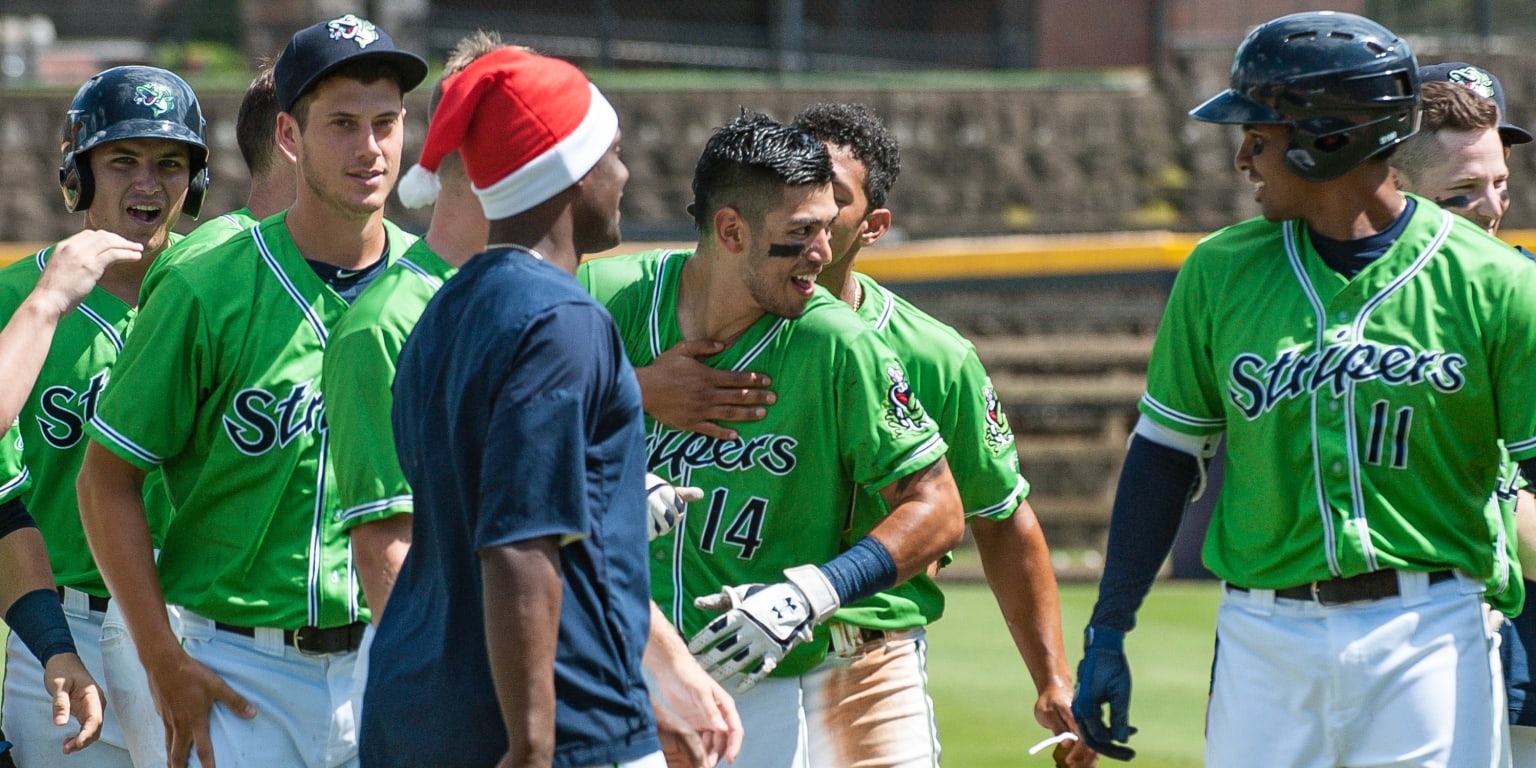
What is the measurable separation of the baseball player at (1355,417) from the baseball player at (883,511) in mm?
745

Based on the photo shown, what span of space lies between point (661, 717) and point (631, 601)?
1.13ft

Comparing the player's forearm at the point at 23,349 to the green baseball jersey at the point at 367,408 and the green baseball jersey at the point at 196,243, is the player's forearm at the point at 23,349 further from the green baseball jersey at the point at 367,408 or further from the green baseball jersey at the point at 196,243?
the green baseball jersey at the point at 367,408

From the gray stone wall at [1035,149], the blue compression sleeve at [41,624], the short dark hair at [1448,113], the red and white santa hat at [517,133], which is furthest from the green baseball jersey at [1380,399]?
the gray stone wall at [1035,149]

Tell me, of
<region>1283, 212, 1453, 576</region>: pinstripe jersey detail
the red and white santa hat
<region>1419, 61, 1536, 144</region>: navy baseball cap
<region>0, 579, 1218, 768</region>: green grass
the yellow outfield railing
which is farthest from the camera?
the yellow outfield railing

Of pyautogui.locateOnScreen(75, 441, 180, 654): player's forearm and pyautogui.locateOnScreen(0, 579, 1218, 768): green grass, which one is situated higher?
pyautogui.locateOnScreen(75, 441, 180, 654): player's forearm

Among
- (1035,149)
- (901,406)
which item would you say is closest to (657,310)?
(901,406)

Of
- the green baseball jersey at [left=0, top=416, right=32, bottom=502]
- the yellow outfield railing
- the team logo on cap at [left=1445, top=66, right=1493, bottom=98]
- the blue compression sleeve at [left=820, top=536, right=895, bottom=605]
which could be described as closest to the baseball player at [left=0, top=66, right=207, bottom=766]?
the green baseball jersey at [left=0, top=416, right=32, bottom=502]

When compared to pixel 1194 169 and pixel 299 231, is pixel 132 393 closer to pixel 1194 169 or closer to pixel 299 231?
pixel 299 231

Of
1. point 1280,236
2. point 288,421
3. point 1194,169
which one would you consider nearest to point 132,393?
point 288,421

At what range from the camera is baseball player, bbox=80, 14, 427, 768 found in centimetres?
371

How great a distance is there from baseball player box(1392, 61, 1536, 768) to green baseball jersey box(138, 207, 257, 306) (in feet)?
9.13

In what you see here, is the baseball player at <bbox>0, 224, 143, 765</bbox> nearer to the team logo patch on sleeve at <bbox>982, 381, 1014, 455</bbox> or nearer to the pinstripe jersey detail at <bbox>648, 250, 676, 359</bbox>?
the pinstripe jersey detail at <bbox>648, 250, 676, 359</bbox>

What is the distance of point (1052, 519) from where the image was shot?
1108 cm

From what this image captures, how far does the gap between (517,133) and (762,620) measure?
4.19 ft
